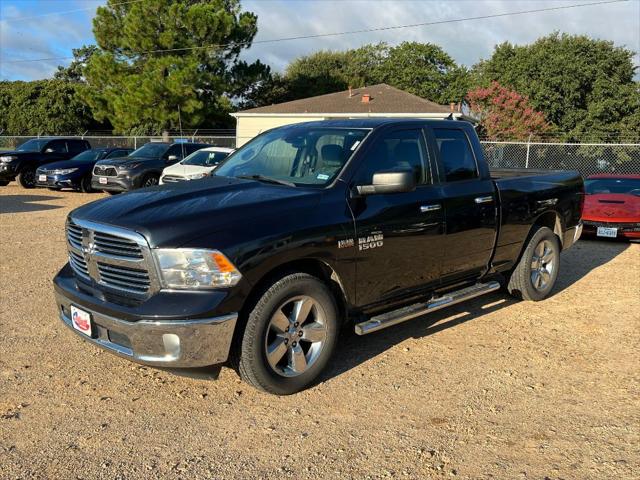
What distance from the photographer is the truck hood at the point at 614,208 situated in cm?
1045

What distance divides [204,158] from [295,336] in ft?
38.4

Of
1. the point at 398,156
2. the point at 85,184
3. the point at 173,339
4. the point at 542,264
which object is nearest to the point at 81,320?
the point at 173,339

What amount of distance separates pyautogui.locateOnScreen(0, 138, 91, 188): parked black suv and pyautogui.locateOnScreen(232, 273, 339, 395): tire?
1805 cm

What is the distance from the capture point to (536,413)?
12.9 ft

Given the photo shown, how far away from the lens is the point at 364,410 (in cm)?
390

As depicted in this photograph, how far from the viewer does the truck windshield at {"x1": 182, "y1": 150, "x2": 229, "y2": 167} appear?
48.6ft

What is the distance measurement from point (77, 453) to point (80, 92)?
32693mm

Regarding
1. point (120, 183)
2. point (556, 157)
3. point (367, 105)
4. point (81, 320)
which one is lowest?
point (81, 320)

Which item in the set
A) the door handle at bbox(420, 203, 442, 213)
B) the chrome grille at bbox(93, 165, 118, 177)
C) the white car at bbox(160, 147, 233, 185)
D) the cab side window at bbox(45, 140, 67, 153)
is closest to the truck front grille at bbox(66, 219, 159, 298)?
the door handle at bbox(420, 203, 442, 213)

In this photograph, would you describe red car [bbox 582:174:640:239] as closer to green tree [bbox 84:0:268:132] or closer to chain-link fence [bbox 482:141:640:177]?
chain-link fence [bbox 482:141:640:177]

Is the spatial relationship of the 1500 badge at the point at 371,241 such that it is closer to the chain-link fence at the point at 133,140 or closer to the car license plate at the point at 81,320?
the car license plate at the point at 81,320

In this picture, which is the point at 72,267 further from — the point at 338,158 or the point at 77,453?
the point at 338,158

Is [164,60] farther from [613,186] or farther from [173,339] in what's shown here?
[173,339]

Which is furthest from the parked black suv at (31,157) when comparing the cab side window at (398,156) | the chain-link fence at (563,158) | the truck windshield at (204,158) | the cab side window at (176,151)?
the cab side window at (398,156)
